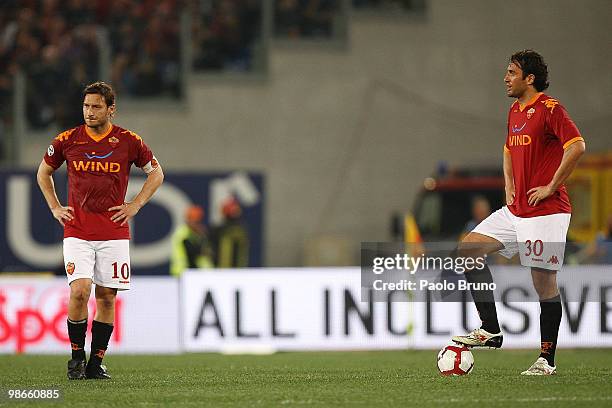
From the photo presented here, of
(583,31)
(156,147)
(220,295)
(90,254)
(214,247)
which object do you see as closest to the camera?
(90,254)

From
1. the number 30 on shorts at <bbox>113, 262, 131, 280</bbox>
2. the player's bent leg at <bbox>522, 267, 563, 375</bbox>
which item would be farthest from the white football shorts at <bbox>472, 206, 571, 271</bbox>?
the number 30 on shorts at <bbox>113, 262, 131, 280</bbox>

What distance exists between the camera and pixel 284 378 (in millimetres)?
10359

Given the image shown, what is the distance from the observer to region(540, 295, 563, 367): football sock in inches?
380

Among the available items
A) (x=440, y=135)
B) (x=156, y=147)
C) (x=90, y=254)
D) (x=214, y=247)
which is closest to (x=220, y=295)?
(x=214, y=247)

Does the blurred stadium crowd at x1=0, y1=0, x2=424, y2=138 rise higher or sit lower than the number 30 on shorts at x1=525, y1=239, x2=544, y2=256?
higher

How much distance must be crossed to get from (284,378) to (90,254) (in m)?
1.82

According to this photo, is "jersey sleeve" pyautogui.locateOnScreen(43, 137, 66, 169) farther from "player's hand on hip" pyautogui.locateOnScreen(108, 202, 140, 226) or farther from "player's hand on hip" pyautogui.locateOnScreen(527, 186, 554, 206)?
"player's hand on hip" pyautogui.locateOnScreen(527, 186, 554, 206)

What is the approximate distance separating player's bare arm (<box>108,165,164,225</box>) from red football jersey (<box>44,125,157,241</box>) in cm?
5

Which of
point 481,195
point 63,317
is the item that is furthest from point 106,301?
point 481,195

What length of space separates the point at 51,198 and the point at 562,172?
12.1 feet

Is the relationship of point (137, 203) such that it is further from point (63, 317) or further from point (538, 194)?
point (63, 317)

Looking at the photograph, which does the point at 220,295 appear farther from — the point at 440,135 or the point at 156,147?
the point at 440,135

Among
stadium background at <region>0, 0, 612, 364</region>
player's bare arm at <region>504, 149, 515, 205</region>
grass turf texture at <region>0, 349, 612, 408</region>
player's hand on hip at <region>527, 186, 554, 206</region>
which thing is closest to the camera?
grass turf texture at <region>0, 349, 612, 408</region>

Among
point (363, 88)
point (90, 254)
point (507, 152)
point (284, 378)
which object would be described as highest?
point (363, 88)
